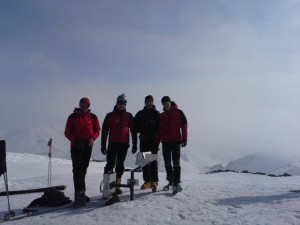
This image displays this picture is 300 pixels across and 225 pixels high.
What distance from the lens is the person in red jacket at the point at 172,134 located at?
9.55m

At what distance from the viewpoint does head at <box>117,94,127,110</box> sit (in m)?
9.23

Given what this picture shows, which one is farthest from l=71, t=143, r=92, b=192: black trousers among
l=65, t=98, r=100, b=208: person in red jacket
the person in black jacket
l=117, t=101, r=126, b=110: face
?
the person in black jacket

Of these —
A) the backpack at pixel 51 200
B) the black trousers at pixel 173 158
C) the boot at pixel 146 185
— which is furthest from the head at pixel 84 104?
the boot at pixel 146 185

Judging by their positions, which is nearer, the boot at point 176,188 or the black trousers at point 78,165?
the black trousers at point 78,165

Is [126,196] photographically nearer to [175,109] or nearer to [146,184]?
[146,184]

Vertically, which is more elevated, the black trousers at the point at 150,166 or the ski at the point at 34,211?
the black trousers at the point at 150,166

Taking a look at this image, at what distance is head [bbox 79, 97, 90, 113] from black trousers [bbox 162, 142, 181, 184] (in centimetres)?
245

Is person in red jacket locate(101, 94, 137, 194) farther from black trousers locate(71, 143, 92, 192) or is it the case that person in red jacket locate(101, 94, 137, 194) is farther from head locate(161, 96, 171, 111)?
head locate(161, 96, 171, 111)

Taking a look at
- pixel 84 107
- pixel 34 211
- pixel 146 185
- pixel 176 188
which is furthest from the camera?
pixel 146 185

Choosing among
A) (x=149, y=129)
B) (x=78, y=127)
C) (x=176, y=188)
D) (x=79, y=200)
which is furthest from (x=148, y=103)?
(x=79, y=200)

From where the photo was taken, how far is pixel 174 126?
970 cm

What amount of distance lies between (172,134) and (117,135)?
1507 mm

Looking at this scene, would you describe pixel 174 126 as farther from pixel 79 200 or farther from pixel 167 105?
pixel 79 200

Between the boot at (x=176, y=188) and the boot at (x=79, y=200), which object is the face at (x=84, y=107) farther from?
the boot at (x=176, y=188)
